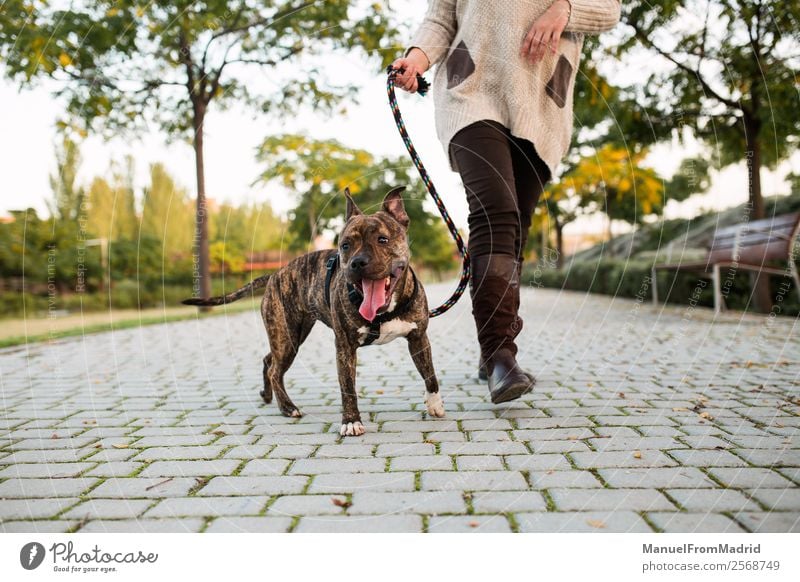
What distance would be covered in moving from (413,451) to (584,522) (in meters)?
1.15

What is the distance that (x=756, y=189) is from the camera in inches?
425

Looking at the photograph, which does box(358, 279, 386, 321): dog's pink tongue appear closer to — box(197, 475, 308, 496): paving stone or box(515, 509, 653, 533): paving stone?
box(197, 475, 308, 496): paving stone

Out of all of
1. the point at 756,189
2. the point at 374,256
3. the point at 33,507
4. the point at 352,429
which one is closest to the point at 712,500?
Answer: the point at 352,429

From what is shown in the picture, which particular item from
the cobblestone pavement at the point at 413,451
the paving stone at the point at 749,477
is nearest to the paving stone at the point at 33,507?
the cobblestone pavement at the point at 413,451

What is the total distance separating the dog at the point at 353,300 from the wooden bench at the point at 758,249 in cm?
643

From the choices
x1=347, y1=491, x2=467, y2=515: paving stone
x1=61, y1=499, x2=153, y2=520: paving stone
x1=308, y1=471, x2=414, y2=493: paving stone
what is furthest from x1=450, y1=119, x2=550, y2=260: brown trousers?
x1=61, y1=499, x2=153, y2=520: paving stone

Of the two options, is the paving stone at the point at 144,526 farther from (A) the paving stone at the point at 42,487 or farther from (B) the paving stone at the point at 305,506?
(A) the paving stone at the point at 42,487

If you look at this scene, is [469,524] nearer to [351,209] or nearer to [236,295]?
[351,209]

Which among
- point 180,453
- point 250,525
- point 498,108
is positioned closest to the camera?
point 250,525

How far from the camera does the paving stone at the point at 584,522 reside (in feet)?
7.57

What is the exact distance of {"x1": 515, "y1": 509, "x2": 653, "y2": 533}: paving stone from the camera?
2307 millimetres

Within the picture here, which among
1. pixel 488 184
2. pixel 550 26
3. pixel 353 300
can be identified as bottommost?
pixel 353 300
